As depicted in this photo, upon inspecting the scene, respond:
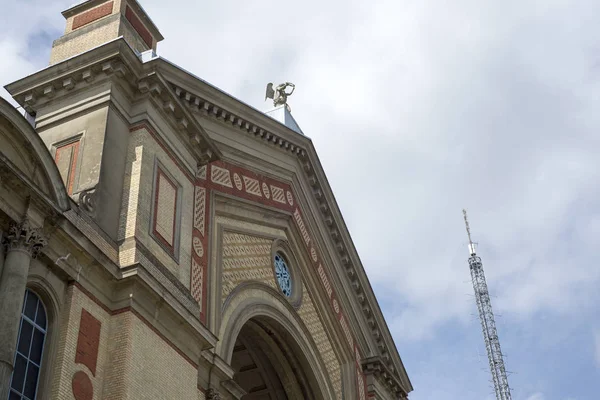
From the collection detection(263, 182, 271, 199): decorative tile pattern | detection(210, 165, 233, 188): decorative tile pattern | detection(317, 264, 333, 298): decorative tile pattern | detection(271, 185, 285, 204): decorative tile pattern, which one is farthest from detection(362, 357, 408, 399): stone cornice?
detection(210, 165, 233, 188): decorative tile pattern

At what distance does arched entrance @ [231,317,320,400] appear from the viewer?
73.4ft

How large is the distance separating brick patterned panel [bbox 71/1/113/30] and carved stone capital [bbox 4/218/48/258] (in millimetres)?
7567

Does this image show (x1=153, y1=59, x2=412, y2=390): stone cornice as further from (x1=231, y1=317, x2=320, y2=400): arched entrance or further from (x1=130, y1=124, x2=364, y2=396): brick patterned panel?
(x1=231, y1=317, x2=320, y2=400): arched entrance

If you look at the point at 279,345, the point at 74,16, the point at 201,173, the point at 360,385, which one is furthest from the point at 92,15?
the point at 360,385

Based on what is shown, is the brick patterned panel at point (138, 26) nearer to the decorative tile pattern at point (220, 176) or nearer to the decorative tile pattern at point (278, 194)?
the decorative tile pattern at point (220, 176)

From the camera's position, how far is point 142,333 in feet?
49.8

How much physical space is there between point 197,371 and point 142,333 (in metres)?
1.99

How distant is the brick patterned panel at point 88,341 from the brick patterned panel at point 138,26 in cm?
819

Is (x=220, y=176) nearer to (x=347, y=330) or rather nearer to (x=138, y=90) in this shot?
(x=138, y=90)

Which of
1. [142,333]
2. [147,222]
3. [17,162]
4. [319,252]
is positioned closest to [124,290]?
[142,333]

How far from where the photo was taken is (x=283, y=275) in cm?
2286

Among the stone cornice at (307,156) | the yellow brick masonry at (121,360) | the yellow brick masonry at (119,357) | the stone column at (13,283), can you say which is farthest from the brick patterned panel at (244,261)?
the stone column at (13,283)

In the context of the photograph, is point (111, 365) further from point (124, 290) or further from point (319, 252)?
point (319, 252)

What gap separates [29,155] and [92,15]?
6.38 metres
